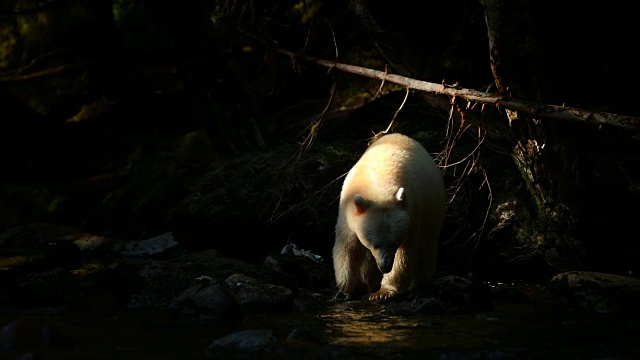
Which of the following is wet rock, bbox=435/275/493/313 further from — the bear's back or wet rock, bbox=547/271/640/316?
the bear's back

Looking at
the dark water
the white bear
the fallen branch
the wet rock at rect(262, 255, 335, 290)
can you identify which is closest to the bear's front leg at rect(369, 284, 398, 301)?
the white bear

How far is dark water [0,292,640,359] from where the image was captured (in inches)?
216

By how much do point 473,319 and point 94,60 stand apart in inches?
511

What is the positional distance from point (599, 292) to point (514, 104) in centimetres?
181

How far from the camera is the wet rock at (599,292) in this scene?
23.7 ft

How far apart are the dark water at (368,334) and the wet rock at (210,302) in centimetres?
14

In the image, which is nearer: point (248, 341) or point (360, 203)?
point (248, 341)

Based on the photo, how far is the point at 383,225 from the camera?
7.62m

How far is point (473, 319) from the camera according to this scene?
6934 mm

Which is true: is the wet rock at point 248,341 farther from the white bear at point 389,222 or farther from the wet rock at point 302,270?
the wet rock at point 302,270

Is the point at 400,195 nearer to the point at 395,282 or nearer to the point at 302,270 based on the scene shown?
the point at 395,282

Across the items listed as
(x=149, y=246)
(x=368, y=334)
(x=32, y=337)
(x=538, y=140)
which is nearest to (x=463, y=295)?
(x=368, y=334)

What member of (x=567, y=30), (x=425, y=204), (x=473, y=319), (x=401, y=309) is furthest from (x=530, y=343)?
(x=567, y=30)

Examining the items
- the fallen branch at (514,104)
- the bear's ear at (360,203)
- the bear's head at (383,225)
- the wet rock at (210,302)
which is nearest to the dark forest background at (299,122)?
the fallen branch at (514,104)
